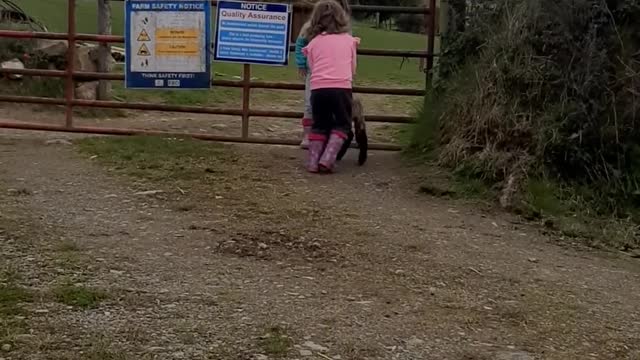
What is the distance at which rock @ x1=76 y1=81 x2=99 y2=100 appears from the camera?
1143 cm

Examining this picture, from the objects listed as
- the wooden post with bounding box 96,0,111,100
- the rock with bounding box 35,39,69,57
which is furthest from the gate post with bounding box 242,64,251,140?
the rock with bounding box 35,39,69,57

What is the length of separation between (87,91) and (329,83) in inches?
190

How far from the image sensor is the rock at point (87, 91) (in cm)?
1143

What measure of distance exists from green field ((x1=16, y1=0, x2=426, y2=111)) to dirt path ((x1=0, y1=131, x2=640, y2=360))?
4.83 m

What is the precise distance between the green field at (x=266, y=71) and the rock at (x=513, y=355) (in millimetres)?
7069

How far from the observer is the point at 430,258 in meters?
5.46

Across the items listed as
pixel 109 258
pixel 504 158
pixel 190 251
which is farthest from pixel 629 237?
pixel 109 258

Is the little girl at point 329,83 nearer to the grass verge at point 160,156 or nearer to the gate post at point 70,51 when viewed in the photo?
the grass verge at point 160,156

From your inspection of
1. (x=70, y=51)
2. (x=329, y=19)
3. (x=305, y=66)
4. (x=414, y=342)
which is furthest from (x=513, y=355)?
(x=70, y=51)

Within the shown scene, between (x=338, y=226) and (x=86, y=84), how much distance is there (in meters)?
6.51

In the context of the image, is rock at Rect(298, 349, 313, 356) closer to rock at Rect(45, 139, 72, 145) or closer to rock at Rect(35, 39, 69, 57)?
rock at Rect(45, 139, 72, 145)

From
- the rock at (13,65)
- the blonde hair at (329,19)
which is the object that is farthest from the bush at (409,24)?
the blonde hair at (329,19)

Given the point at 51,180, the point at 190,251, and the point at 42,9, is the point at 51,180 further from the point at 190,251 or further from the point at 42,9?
the point at 42,9

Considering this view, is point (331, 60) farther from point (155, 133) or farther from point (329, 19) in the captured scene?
point (155, 133)
